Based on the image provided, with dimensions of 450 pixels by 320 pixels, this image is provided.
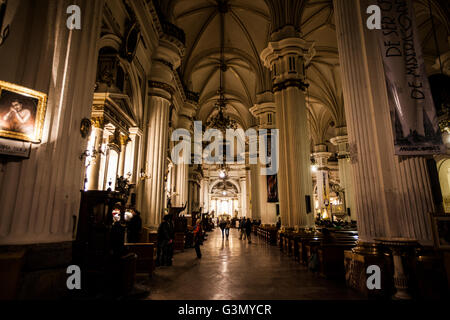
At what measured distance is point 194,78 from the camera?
1775 centimetres

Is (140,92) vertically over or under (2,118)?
over

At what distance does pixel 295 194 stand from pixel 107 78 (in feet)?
22.8

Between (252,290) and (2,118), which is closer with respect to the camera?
(2,118)

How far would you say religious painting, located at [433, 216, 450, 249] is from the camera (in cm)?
291

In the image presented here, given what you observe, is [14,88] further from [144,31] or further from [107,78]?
[144,31]

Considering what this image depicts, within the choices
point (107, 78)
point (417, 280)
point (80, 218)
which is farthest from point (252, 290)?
point (107, 78)

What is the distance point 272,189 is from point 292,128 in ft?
14.4

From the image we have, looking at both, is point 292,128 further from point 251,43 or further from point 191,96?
point 191,96

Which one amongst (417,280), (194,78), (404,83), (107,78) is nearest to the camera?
(417,280)

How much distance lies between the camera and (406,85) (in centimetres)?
349

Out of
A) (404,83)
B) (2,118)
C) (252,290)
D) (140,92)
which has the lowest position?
(252,290)

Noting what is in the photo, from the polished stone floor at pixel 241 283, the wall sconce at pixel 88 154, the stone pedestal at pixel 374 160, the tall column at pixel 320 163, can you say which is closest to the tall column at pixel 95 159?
the wall sconce at pixel 88 154

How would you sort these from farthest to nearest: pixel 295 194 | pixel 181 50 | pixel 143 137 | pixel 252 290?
pixel 181 50
pixel 143 137
pixel 295 194
pixel 252 290

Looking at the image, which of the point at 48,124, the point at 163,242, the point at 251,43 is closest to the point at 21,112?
the point at 48,124
